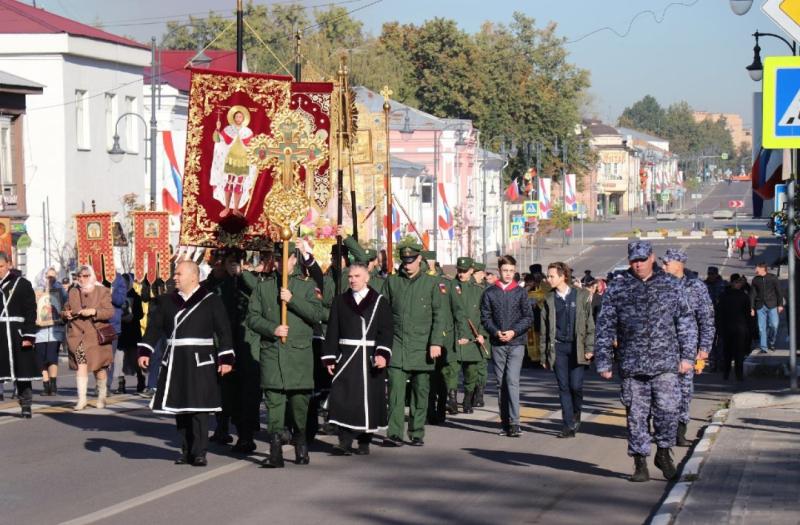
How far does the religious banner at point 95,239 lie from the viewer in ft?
94.8

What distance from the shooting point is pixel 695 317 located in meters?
13.1

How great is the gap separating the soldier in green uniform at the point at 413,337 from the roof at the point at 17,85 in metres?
30.9

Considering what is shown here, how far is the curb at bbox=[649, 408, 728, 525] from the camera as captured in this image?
10.2 meters

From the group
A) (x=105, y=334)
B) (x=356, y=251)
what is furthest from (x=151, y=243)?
(x=356, y=251)

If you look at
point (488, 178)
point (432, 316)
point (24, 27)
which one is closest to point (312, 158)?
point (432, 316)

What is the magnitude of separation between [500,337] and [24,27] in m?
36.3

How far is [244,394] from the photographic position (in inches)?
563

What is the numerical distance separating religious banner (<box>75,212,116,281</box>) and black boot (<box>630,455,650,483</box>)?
18.0 m

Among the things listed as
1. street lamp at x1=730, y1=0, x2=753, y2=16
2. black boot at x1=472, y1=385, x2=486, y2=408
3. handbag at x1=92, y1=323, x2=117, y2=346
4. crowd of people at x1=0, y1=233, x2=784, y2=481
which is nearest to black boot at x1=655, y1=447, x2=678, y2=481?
crowd of people at x1=0, y1=233, x2=784, y2=481

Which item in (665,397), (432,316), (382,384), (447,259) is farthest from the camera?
(447,259)

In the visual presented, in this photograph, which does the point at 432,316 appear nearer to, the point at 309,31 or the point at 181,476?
the point at 181,476

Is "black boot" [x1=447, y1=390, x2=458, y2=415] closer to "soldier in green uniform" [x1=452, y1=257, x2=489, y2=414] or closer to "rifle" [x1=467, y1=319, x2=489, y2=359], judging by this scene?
"soldier in green uniform" [x1=452, y1=257, x2=489, y2=414]

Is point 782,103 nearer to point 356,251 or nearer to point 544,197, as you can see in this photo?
point 356,251

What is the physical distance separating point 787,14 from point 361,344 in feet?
15.4
